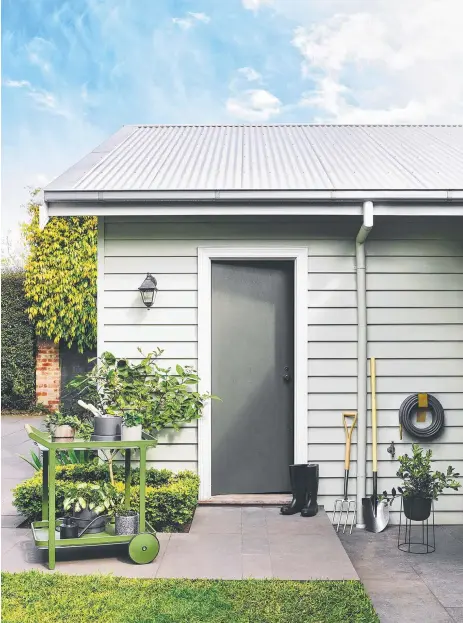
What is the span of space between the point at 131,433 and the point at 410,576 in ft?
6.25

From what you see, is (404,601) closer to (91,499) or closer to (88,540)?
(88,540)

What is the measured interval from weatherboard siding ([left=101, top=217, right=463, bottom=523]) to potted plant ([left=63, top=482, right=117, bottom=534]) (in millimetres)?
1296

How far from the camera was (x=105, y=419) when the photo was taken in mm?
4203

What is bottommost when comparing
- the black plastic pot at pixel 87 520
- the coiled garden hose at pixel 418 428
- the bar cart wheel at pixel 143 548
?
the bar cart wheel at pixel 143 548

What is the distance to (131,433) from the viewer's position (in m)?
4.14

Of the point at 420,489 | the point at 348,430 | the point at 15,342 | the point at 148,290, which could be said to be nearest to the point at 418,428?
the point at 348,430

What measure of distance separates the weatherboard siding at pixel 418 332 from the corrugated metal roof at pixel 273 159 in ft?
1.92

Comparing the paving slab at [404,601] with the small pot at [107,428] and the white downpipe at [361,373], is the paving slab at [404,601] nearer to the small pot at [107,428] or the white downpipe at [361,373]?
the white downpipe at [361,373]

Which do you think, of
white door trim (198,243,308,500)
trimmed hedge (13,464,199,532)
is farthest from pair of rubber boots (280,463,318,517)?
trimmed hedge (13,464,199,532)

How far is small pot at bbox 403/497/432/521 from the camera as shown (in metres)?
4.67

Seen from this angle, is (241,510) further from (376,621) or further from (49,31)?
(49,31)

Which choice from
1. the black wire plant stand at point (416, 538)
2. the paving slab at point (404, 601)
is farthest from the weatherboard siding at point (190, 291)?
the paving slab at point (404, 601)

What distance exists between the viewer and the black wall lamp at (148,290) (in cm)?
519

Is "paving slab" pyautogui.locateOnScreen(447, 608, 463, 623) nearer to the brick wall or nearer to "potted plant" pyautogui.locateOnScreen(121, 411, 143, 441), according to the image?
"potted plant" pyautogui.locateOnScreen(121, 411, 143, 441)
